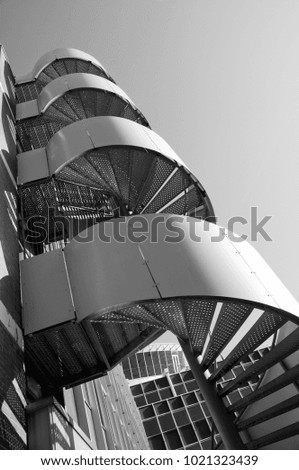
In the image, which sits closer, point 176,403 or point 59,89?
point 59,89

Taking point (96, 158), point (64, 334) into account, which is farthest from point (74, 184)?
point (64, 334)

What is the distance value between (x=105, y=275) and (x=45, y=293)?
1.05 meters

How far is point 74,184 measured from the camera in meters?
7.46

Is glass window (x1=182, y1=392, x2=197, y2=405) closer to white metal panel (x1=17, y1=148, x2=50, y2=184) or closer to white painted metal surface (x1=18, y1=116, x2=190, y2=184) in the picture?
white painted metal surface (x1=18, y1=116, x2=190, y2=184)

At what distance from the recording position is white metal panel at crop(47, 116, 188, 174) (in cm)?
701

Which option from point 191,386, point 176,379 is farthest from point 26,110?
point 176,379

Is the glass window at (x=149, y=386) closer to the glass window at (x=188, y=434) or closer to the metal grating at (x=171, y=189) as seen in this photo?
the glass window at (x=188, y=434)

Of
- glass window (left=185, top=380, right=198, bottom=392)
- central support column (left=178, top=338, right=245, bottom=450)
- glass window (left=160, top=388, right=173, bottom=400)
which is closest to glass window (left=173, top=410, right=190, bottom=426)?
glass window (left=160, top=388, right=173, bottom=400)

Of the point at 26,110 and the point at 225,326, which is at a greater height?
the point at 26,110

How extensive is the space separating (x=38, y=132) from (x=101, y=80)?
88.8 inches

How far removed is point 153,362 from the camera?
145 feet

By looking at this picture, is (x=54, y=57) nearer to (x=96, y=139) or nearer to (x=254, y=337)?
(x=96, y=139)

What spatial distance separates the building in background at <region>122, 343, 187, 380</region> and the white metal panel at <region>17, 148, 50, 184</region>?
1401 inches
